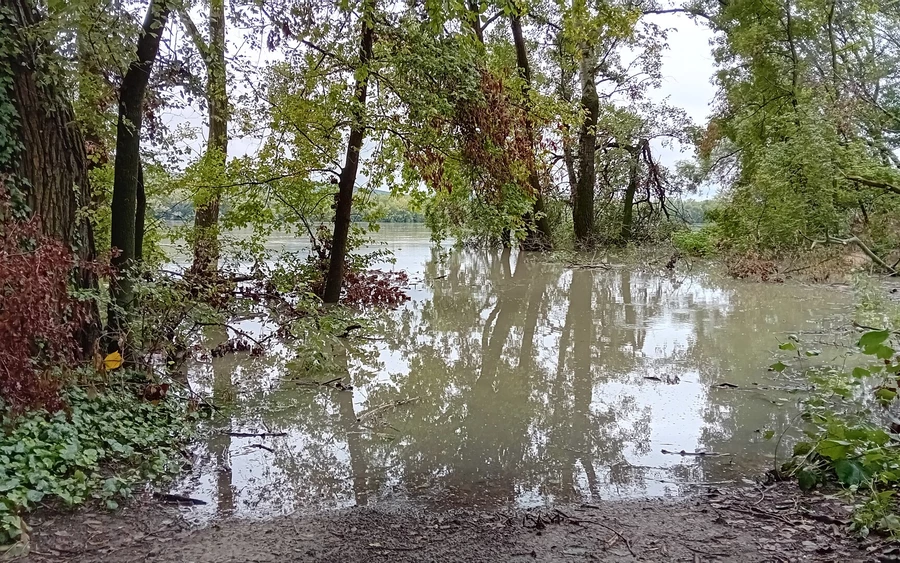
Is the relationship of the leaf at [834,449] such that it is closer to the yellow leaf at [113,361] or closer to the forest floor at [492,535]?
the forest floor at [492,535]

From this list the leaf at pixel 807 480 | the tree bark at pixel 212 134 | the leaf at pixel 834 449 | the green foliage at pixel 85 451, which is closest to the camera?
the green foliage at pixel 85 451

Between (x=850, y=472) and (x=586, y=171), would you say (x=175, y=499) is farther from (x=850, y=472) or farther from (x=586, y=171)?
(x=586, y=171)

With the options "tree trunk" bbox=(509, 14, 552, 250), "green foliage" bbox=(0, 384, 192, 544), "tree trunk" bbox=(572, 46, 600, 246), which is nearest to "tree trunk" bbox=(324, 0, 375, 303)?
"tree trunk" bbox=(509, 14, 552, 250)

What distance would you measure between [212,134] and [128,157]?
17.9 ft

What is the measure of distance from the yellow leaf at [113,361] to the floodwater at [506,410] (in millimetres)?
836

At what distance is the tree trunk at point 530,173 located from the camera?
8117 millimetres

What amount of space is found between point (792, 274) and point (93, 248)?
1282 centimetres

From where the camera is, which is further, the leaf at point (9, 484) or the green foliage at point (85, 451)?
the green foliage at point (85, 451)

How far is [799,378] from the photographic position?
5.39 meters

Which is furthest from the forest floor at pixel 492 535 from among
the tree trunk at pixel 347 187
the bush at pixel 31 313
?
the tree trunk at pixel 347 187

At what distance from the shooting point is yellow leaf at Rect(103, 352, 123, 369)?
13.7 ft

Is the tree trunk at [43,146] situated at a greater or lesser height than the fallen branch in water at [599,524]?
greater

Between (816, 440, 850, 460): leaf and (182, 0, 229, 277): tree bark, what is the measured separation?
570 cm

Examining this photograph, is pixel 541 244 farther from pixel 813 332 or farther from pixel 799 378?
pixel 799 378
